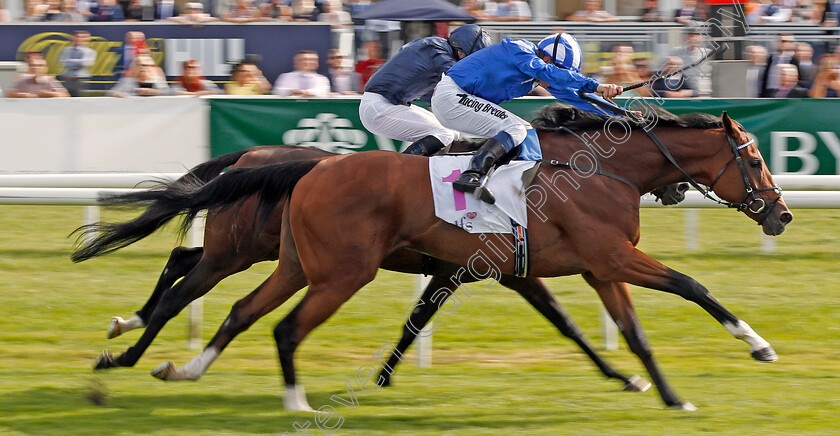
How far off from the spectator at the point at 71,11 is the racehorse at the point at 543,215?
703 centimetres

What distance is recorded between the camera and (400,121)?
5754 millimetres

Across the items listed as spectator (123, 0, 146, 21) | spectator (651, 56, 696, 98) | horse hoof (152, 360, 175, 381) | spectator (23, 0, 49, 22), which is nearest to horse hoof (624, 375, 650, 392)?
horse hoof (152, 360, 175, 381)

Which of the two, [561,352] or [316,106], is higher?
[316,106]

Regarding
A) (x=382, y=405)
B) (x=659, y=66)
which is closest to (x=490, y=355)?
(x=382, y=405)

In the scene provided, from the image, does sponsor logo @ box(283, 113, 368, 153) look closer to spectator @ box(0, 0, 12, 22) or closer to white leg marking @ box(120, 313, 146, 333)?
white leg marking @ box(120, 313, 146, 333)

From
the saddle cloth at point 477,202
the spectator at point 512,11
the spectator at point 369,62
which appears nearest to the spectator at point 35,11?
the spectator at point 369,62

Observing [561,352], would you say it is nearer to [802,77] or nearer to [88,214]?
[88,214]

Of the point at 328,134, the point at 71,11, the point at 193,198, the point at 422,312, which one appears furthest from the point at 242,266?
the point at 71,11

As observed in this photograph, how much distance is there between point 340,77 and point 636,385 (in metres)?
5.44

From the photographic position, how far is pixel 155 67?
10.2 m

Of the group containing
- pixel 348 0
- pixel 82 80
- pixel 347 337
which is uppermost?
pixel 348 0

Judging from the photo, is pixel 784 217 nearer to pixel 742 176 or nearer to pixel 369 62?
pixel 742 176

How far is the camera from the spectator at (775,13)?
11297mm

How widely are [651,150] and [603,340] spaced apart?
1848 mm
